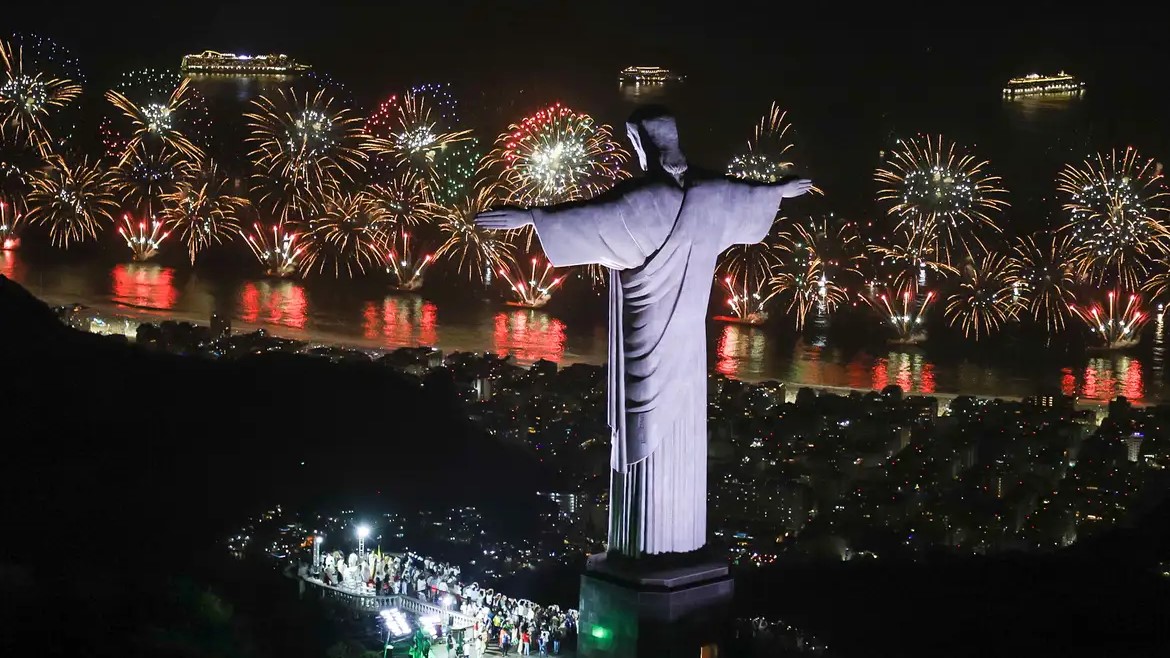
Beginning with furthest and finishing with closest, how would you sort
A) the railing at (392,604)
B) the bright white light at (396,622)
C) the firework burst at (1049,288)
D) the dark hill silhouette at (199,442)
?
the firework burst at (1049,288), the dark hill silhouette at (199,442), the railing at (392,604), the bright white light at (396,622)

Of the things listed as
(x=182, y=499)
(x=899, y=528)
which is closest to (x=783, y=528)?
(x=899, y=528)

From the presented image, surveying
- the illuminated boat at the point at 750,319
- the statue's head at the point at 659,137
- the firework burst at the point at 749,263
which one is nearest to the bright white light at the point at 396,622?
the statue's head at the point at 659,137

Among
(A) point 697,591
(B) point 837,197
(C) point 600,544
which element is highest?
(B) point 837,197

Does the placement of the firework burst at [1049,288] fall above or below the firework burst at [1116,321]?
above

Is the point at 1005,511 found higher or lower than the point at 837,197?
lower

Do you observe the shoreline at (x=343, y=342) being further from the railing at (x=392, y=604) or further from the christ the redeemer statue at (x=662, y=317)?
the christ the redeemer statue at (x=662, y=317)

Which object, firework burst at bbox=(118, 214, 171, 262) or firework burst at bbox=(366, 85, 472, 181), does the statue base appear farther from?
firework burst at bbox=(118, 214, 171, 262)

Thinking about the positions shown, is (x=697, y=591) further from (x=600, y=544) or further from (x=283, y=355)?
(x=283, y=355)
